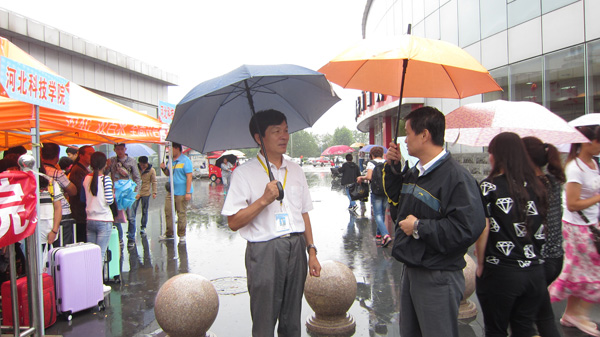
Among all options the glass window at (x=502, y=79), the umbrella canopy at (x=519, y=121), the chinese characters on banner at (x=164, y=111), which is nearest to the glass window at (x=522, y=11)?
the glass window at (x=502, y=79)

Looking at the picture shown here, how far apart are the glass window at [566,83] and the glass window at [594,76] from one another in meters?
0.23

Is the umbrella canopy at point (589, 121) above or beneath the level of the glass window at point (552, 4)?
beneath

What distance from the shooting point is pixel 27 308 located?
14.7 ft

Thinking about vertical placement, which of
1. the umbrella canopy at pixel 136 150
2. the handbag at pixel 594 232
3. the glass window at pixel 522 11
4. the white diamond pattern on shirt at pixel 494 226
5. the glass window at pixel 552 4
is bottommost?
the handbag at pixel 594 232

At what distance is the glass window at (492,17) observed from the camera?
13.1m

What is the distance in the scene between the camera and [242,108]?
368 centimetres

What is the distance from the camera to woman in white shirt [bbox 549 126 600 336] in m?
3.99

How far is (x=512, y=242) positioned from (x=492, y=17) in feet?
42.5

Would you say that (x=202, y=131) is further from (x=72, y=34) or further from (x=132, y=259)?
(x=72, y=34)

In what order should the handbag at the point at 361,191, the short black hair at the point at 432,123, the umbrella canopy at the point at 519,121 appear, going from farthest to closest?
the handbag at the point at 361,191 → the umbrella canopy at the point at 519,121 → the short black hair at the point at 432,123

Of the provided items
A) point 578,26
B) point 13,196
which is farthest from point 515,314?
point 578,26

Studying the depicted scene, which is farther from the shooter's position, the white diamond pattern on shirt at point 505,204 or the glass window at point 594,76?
the glass window at point 594,76

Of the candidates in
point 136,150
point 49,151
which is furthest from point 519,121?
point 136,150

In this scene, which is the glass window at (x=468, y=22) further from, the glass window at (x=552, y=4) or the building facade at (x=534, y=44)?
the glass window at (x=552, y=4)
